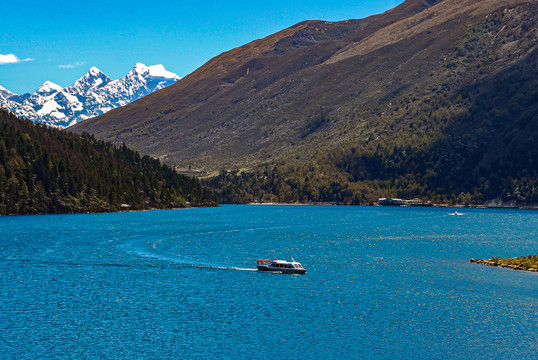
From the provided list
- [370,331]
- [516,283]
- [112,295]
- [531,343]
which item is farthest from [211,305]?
[516,283]

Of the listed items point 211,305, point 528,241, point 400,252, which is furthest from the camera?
point 528,241

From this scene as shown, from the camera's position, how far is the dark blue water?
235 ft

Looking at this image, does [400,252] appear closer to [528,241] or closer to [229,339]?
[528,241]

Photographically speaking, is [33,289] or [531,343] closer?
[531,343]

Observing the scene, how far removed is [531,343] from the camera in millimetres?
73062

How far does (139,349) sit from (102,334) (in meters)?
7.75

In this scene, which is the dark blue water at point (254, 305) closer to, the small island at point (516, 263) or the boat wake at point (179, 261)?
the boat wake at point (179, 261)

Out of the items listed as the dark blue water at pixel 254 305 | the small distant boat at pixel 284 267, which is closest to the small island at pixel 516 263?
the dark blue water at pixel 254 305

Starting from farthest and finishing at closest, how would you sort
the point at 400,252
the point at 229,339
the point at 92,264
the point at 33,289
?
the point at 400,252 → the point at 92,264 → the point at 33,289 → the point at 229,339

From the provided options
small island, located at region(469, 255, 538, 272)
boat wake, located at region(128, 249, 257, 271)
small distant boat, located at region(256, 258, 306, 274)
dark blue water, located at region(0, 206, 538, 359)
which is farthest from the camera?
boat wake, located at region(128, 249, 257, 271)

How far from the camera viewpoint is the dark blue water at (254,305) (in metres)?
71.6

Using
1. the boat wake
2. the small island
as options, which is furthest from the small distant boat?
the small island

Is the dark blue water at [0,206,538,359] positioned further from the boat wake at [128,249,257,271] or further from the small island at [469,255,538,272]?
the small island at [469,255,538,272]

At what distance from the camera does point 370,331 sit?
7856cm
